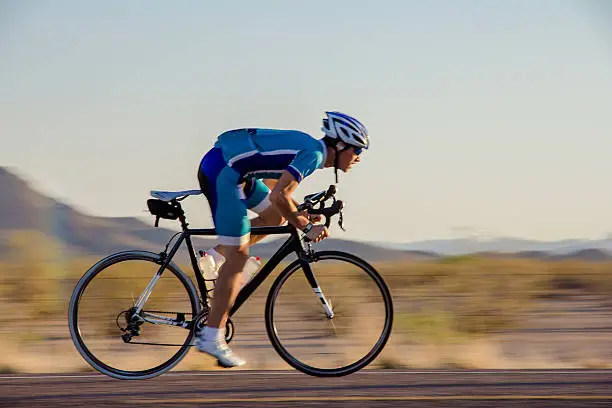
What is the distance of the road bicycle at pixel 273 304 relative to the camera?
8680 millimetres

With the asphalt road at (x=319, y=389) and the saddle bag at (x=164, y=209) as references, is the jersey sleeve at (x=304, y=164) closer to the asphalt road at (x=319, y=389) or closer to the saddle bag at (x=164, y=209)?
the saddle bag at (x=164, y=209)

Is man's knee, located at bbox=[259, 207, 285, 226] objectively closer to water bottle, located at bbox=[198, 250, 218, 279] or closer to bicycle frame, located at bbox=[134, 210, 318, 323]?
bicycle frame, located at bbox=[134, 210, 318, 323]

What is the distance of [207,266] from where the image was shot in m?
8.75

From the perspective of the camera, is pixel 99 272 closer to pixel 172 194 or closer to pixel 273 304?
pixel 172 194

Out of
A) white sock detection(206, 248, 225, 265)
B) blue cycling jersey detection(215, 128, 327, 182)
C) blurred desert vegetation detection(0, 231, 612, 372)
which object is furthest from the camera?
blurred desert vegetation detection(0, 231, 612, 372)

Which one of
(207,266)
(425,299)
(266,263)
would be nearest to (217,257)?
(207,266)

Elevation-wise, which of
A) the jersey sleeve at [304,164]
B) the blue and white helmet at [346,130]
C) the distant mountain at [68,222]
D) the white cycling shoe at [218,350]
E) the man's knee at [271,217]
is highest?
the blue and white helmet at [346,130]

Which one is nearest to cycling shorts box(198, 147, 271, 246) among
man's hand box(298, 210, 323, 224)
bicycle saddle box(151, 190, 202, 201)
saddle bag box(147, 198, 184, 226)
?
bicycle saddle box(151, 190, 202, 201)

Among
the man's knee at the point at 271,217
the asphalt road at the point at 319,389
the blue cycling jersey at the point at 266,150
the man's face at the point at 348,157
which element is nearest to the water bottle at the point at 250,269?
the man's knee at the point at 271,217

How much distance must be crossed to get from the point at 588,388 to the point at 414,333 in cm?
620

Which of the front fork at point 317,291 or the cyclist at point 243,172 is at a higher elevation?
the cyclist at point 243,172

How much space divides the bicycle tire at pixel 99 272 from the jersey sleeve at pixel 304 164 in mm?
1169

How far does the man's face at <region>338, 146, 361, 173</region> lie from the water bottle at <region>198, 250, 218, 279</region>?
114 centimetres

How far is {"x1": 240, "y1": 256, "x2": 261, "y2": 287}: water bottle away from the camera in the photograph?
869 cm
